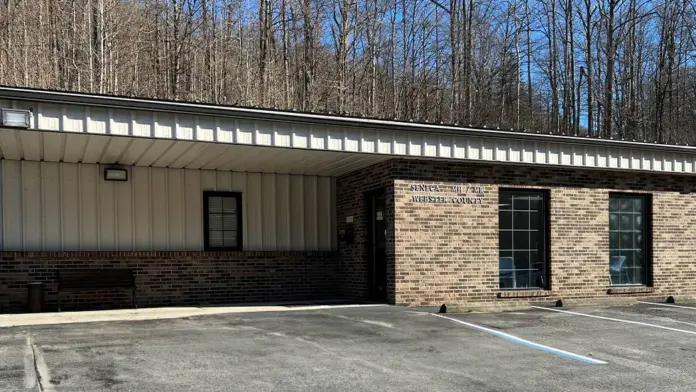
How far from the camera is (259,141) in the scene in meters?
10.3

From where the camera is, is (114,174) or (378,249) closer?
(114,174)

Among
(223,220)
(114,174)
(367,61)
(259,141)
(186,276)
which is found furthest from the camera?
(367,61)

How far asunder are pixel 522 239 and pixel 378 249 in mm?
3074

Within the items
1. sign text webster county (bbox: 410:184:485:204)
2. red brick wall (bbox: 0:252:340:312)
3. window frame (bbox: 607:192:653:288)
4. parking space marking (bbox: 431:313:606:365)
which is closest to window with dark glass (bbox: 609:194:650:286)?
window frame (bbox: 607:192:653:288)

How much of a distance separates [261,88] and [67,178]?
14.5m

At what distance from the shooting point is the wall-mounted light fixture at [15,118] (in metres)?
8.70

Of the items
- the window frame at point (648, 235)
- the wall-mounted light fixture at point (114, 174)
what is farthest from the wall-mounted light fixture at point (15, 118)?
the window frame at point (648, 235)

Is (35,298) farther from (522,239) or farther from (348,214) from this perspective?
(522,239)

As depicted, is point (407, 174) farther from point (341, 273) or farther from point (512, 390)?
point (512, 390)

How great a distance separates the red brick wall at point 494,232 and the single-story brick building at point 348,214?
32 mm

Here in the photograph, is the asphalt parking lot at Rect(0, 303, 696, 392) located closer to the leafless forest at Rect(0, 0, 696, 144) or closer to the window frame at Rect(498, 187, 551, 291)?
the window frame at Rect(498, 187, 551, 291)

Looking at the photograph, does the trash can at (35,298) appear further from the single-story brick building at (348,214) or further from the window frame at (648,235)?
the window frame at (648,235)

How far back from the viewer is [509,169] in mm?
13203

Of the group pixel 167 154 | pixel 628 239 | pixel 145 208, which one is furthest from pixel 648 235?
pixel 145 208
